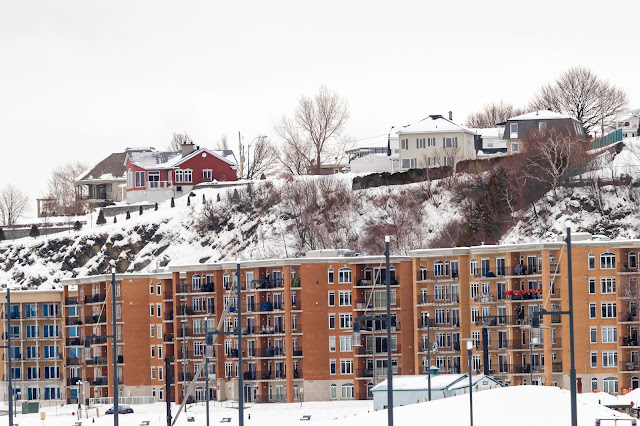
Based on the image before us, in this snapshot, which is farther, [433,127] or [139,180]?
[139,180]

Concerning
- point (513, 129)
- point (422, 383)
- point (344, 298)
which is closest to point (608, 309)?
point (422, 383)

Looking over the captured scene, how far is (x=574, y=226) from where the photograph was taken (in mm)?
136750

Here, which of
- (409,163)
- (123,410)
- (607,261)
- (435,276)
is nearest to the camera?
A: (607,261)

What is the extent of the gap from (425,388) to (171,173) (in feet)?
299

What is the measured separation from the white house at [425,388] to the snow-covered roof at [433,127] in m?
73.5

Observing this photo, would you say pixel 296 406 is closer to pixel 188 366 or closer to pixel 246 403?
pixel 246 403

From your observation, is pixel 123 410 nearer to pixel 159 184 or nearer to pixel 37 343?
pixel 37 343

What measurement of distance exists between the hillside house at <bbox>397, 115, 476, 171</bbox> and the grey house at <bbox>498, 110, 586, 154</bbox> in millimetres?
5133

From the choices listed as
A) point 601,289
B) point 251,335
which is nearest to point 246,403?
point 251,335

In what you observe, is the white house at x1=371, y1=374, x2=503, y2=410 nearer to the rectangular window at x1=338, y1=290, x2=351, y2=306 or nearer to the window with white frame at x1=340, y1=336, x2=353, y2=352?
the window with white frame at x1=340, y1=336, x2=353, y2=352

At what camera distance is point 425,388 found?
92250 millimetres

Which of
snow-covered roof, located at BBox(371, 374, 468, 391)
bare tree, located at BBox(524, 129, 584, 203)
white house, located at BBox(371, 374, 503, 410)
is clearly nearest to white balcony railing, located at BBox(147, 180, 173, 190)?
bare tree, located at BBox(524, 129, 584, 203)

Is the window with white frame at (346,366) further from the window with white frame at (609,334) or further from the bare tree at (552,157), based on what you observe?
the bare tree at (552,157)

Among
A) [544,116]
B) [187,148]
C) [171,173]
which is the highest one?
[544,116]
